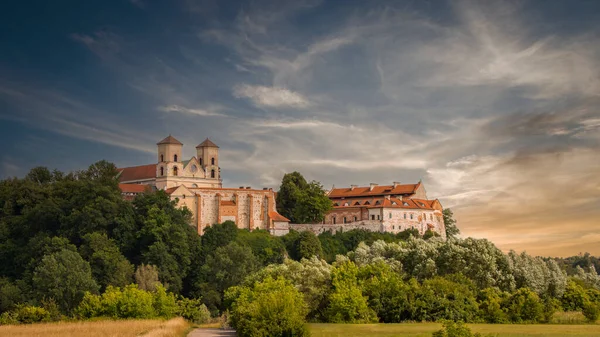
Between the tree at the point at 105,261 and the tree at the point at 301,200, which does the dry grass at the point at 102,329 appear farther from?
the tree at the point at 301,200

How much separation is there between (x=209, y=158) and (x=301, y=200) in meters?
18.5

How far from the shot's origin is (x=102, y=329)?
4566 centimetres

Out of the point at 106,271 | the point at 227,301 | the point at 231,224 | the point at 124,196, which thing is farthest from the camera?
the point at 124,196

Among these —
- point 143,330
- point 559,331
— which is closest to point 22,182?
point 143,330

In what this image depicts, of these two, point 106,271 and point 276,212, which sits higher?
point 276,212

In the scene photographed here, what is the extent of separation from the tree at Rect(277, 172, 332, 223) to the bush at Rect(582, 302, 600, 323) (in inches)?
2256

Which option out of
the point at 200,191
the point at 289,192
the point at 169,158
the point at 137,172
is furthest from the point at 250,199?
the point at 137,172

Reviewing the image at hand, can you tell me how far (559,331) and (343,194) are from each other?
7574 centimetres

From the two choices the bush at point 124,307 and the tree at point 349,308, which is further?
the bush at point 124,307

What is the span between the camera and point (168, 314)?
193 ft

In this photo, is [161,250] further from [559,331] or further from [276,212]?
[559,331]

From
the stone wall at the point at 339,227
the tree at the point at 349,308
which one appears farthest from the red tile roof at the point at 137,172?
the tree at the point at 349,308

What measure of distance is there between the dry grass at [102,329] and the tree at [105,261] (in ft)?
91.9

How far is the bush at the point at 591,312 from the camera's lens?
52.2 metres
